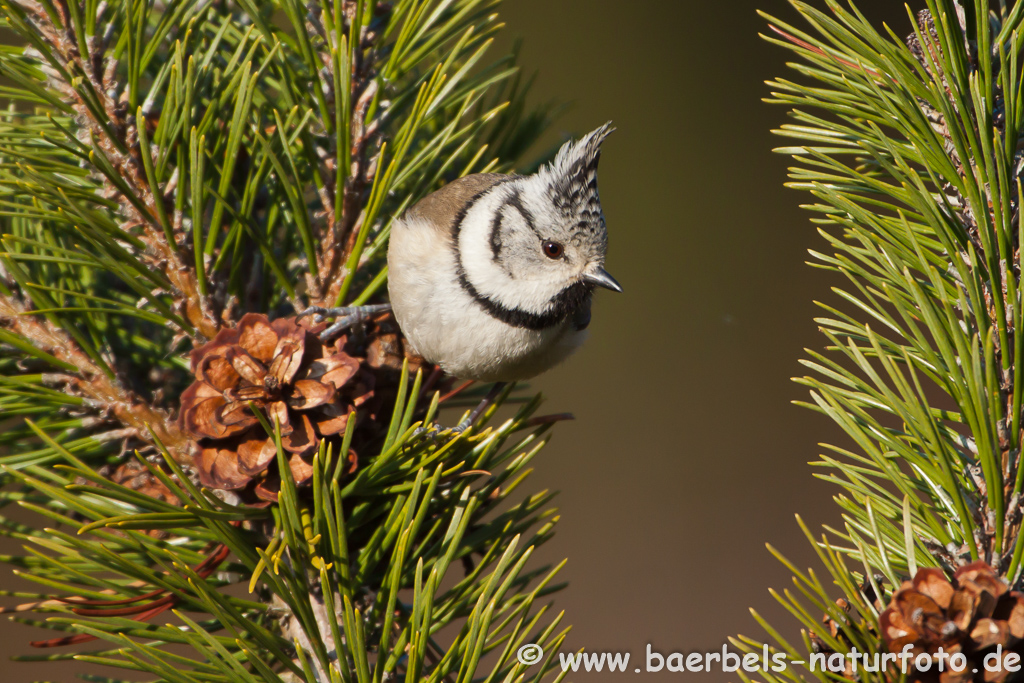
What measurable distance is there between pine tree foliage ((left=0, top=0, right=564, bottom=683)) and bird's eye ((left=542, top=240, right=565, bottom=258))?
38cm

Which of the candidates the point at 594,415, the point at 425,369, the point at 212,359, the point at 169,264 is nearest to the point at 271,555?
the point at 212,359

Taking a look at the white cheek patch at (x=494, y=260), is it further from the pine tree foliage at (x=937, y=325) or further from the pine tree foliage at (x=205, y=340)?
the pine tree foliage at (x=937, y=325)

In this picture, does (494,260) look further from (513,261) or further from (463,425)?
(463,425)

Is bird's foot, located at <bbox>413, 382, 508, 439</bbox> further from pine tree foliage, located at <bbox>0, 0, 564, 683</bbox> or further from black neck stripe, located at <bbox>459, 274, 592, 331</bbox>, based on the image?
black neck stripe, located at <bbox>459, 274, 592, 331</bbox>

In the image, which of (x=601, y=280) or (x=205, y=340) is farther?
(x=601, y=280)

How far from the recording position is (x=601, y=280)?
128cm

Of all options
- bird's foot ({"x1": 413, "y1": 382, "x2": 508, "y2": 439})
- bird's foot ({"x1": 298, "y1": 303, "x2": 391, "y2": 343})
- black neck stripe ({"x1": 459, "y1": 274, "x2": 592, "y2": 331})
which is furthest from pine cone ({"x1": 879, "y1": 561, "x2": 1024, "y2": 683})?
black neck stripe ({"x1": 459, "y1": 274, "x2": 592, "y2": 331})

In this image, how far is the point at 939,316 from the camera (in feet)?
2.07

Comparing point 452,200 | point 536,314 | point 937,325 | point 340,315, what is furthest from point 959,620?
point 452,200

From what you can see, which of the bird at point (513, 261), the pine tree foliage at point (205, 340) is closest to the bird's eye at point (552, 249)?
the bird at point (513, 261)

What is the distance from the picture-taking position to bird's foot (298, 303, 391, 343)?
81cm

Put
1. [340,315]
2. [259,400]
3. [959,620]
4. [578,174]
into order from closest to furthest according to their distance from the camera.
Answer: [959,620]
[259,400]
[340,315]
[578,174]

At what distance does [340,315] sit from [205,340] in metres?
0.15

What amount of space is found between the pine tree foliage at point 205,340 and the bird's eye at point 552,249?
38 cm
